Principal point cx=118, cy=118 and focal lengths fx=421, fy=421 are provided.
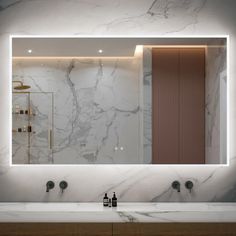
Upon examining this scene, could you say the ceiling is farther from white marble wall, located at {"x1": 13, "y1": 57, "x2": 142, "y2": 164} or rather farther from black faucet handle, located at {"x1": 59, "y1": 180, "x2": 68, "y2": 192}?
black faucet handle, located at {"x1": 59, "y1": 180, "x2": 68, "y2": 192}

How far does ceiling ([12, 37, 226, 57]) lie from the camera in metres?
3.16

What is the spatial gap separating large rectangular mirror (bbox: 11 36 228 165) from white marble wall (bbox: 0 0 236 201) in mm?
64

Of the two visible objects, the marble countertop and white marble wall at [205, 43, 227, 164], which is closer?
the marble countertop

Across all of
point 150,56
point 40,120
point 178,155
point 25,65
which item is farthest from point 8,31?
point 178,155

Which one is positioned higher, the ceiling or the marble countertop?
the ceiling

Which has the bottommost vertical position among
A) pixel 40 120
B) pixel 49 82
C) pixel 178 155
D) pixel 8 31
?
pixel 178 155

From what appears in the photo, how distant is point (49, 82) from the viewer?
10.4 ft

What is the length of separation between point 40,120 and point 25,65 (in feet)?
1.40

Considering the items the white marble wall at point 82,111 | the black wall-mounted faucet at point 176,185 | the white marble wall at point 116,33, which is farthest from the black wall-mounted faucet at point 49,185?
the black wall-mounted faucet at point 176,185

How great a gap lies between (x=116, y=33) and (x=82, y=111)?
645 millimetres

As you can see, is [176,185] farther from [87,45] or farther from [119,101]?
[87,45]

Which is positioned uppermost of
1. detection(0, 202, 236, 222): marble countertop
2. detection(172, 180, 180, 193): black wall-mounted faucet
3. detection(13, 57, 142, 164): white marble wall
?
detection(13, 57, 142, 164): white marble wall

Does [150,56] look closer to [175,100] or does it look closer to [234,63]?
[175,100]

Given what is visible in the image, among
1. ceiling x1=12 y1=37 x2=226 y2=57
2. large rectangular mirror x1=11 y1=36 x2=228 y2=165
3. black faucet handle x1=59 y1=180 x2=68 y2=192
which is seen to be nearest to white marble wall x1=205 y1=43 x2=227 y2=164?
large rectangular mirror x1=11 y1=36 x2=228 y2=165
